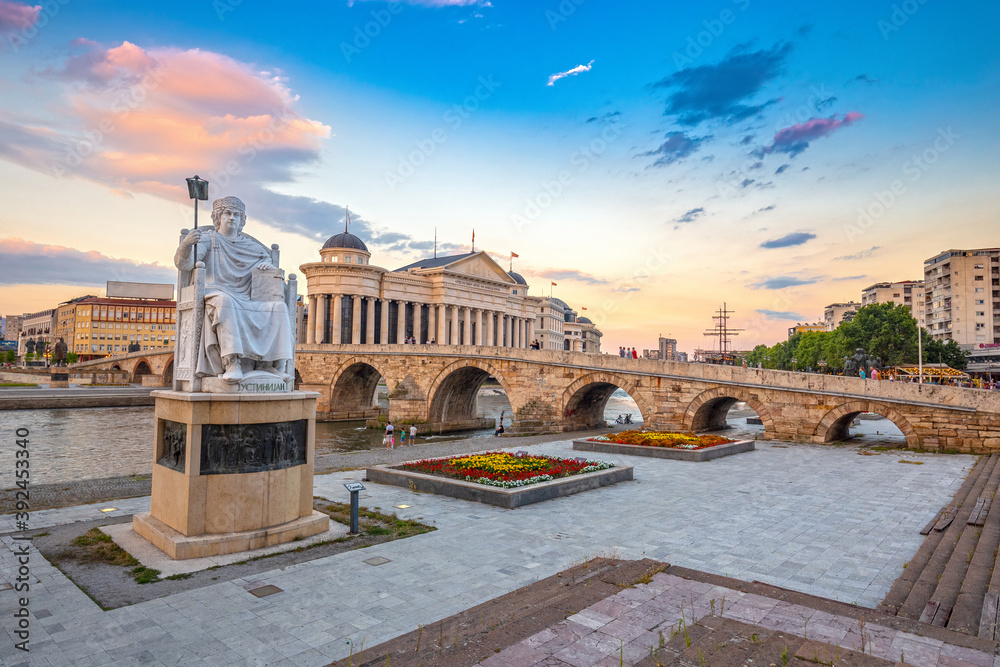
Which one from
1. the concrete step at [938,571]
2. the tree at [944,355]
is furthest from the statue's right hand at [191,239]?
the tree at [944,355]

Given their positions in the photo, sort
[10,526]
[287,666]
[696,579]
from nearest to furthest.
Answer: [287,666]
[696,579]
[10,526]

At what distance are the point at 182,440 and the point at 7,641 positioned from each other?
9.53ft

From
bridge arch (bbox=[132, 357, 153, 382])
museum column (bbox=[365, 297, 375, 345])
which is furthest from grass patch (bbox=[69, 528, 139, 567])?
bridge arch (bbox=[132, 357, 153, 382])

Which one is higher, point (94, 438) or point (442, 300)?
point (442, 300)

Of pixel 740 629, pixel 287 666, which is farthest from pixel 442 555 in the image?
pixel 740 629

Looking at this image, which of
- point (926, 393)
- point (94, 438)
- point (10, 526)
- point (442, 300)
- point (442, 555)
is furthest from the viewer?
point (442, 300)

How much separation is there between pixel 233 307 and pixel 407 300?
165ft

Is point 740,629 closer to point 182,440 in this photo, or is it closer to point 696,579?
point 696,579

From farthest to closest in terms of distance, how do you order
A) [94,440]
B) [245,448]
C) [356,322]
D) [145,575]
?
1. [356,322]
2. [94,440]
3. [245,448]
4. [145,575]

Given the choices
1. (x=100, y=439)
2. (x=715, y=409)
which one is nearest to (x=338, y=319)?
(x=100, y=439)

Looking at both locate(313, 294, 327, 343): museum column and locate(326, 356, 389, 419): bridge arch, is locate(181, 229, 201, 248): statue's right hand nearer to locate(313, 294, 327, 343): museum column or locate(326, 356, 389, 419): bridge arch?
locate(326, 356, 389, 419): bridge arch

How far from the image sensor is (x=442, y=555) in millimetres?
7125

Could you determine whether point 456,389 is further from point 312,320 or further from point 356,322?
point 312,320

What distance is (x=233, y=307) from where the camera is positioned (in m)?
7.48
